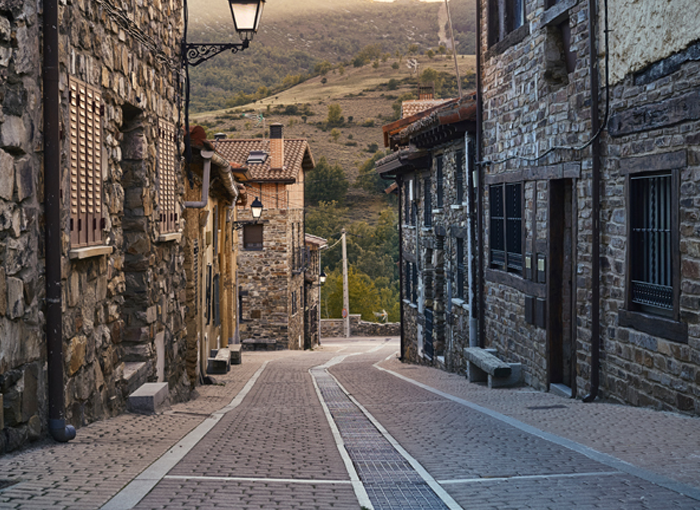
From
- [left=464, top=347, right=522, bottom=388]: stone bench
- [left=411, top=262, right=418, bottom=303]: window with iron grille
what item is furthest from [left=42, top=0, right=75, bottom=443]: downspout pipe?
[left=411, top=262, right=418, bottom=303]: window with iron grille

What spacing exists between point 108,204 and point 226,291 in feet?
40.5

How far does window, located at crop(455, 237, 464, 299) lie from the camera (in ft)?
49.4

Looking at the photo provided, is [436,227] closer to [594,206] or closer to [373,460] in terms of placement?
[594,206]

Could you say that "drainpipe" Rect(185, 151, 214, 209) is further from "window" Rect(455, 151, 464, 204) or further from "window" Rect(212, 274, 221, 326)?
"window" Rect(455, 151, 464, 204)

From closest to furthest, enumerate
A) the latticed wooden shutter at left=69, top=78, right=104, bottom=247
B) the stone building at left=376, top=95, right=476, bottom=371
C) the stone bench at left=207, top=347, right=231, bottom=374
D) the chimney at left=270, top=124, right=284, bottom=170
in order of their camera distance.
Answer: the latticed wooden shutter at left=69, top=78, right=104, bottom=247
the stone building at left=376, top=95, right=476, bottom=371
the stone bench at left=207, top=347, right=231, bottom=374
the chimney at left=270, top=124, right=284, bottom=170

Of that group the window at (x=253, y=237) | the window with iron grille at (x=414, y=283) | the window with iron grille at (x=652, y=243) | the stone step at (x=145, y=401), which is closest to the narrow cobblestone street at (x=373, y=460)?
the stone step at (x=145, y=401)

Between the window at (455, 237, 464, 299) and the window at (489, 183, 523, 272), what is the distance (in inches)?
97.6

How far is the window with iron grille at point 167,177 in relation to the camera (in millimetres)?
8609

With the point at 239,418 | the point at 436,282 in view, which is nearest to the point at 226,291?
the point at 436,282

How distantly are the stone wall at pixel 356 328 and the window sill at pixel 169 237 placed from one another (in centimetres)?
3327

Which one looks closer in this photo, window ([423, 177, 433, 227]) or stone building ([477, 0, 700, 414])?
stone building ([477, 0, 700, 414])

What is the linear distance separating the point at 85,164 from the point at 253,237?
76.9ft

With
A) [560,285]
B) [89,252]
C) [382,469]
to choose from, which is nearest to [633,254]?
[560,285]

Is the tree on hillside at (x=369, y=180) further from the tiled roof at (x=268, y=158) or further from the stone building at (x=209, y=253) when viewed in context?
the stone building at (x=209, y=253)
